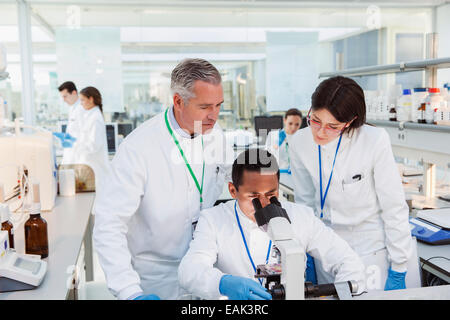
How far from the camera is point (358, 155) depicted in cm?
162

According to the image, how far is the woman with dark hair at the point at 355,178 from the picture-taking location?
1.51m

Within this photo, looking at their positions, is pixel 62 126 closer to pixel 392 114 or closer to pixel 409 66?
pixel 392 114

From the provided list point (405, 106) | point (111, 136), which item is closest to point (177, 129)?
point (405, 106)

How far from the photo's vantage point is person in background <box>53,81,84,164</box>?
4.21m

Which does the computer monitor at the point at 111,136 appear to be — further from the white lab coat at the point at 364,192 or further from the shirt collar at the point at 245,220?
the shirt collar at the point at 245,220

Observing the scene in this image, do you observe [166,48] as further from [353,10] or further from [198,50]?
[353,10]

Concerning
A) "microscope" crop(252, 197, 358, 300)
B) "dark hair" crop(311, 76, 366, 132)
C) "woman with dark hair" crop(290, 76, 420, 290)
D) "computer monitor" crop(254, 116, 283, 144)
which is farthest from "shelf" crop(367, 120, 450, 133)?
"computer monitor" crop(254, 116, 283, 144)

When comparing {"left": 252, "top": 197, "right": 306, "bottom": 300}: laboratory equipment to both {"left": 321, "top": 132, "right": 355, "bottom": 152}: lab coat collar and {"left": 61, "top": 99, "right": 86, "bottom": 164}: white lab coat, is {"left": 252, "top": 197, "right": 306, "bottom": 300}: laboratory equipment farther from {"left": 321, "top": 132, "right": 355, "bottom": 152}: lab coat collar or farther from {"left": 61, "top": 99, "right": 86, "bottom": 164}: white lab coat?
{"left": 61, "top": 99, "right": 86, "bottom": 164}: white lab coat

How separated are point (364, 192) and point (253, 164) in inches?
19.7

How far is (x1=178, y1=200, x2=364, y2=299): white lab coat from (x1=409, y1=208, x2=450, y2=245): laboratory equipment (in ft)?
2.10

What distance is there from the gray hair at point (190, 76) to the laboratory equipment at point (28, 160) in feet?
4.09

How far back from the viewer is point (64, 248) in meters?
1.78

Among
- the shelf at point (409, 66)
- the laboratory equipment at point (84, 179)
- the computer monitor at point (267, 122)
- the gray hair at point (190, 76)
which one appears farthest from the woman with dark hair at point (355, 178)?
the computer monitor at point (267, 122)

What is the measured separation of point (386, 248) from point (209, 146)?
2.60ft
